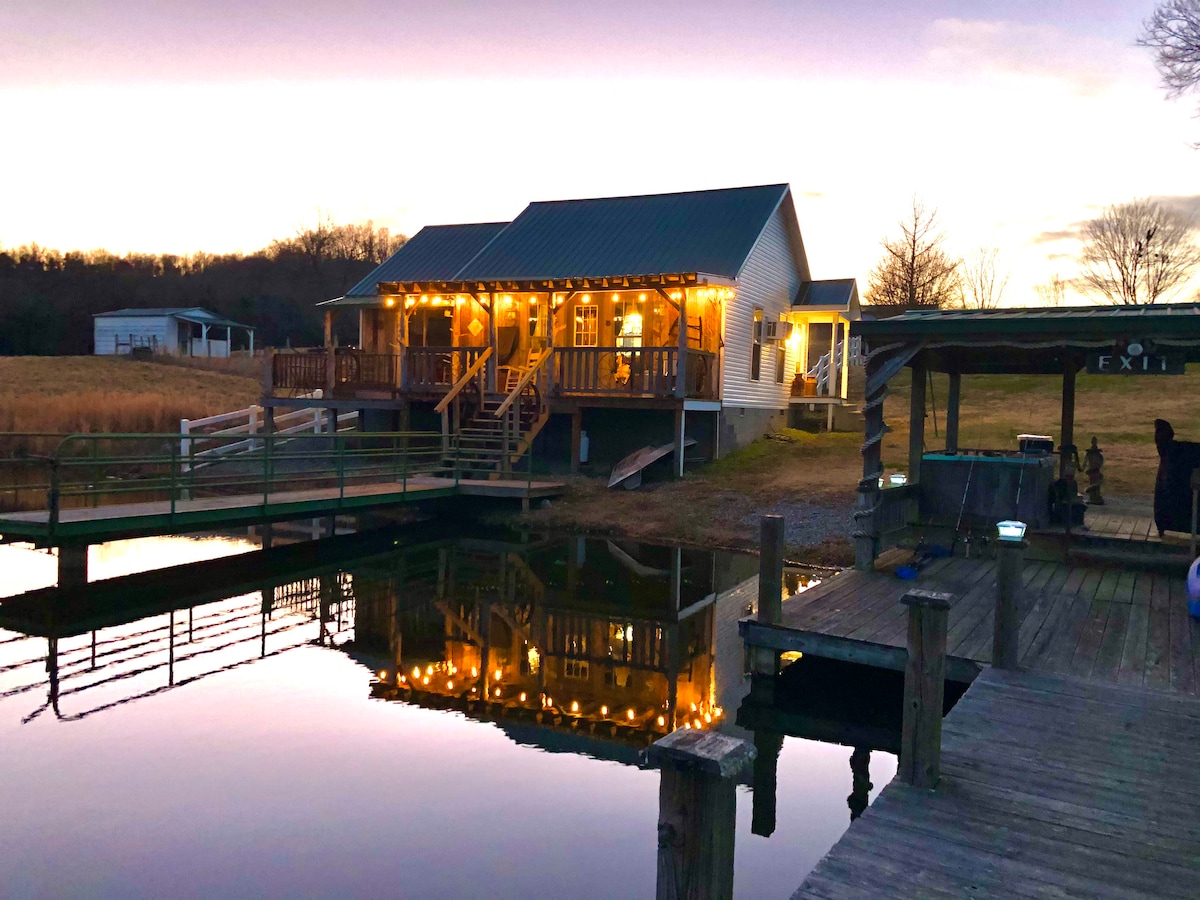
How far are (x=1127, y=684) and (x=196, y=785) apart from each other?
22.6ft

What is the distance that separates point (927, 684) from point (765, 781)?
7.91 ft

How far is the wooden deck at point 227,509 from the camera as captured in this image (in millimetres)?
12195

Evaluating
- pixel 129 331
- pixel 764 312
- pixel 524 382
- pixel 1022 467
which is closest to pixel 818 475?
pixel 764 312

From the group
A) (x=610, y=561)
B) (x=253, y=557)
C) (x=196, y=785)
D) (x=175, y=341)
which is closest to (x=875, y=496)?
(x=610, y=561)

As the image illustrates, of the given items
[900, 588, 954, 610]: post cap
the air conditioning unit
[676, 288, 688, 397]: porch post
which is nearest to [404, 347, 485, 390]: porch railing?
[676, 288, 688, 397]: porch post

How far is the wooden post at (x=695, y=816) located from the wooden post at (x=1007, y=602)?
4352 millimetres

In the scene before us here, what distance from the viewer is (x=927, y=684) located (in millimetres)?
5207

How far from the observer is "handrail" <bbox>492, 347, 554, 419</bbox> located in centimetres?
2069

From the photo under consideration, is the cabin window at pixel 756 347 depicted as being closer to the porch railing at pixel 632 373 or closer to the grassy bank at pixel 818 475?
the grassy bank at pixel 818 475

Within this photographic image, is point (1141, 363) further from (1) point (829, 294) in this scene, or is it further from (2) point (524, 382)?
(1) point (829, 294)

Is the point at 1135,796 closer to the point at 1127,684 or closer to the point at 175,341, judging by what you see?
the point at 1127,684

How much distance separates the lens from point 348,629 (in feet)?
37.6

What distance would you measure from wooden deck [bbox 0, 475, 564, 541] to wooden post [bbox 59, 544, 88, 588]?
0.42 metres

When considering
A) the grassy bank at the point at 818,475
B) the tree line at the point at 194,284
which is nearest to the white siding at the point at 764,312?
the grassy bank at the point at 818,475
